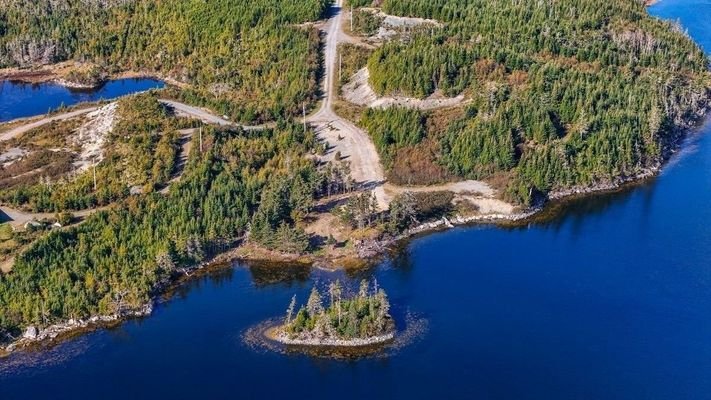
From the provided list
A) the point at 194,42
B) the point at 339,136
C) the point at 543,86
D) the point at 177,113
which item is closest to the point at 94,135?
the point at 177,113

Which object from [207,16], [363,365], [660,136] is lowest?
[363,365]

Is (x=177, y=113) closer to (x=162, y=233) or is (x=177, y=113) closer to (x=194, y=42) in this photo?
(x=194, y=42)

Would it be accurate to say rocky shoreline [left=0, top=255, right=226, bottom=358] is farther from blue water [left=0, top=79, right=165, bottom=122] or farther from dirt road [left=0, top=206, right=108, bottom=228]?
blue water [left=0, top=79, right=165, bottom=122]

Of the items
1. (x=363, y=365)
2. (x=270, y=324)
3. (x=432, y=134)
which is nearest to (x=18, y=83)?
(x=432, y=134)

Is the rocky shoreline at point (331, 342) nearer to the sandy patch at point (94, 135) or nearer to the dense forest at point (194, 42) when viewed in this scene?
the sandy patch at point (94, 135)

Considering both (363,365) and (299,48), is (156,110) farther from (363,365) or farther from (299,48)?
(363,365)
